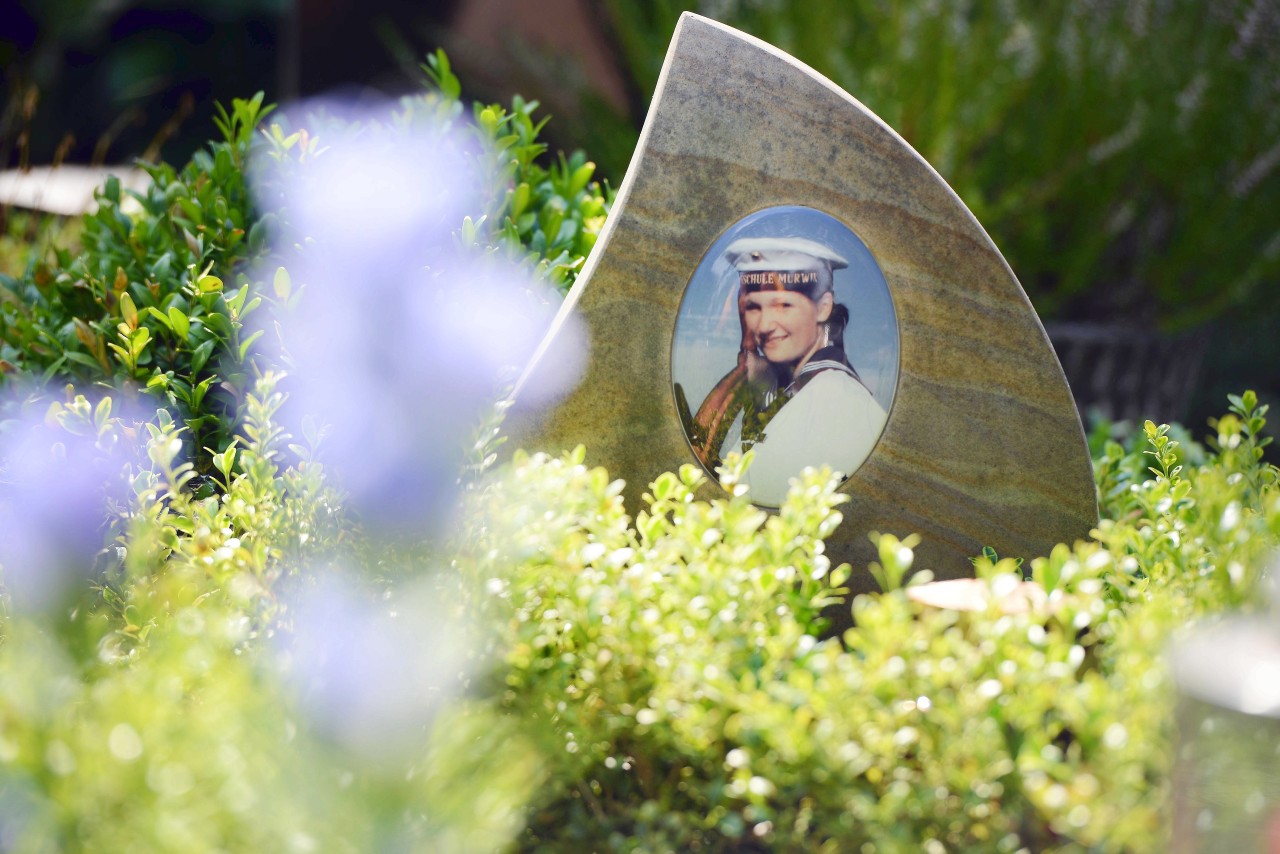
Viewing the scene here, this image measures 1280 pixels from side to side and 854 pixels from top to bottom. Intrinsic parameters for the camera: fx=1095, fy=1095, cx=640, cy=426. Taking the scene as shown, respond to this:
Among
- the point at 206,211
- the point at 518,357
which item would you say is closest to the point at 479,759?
the point at 518,357

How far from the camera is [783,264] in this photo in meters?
2.03

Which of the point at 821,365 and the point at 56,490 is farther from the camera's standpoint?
the point at 821,365

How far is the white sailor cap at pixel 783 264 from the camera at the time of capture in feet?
6.61

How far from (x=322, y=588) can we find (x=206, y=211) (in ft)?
3.95

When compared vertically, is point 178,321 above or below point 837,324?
below


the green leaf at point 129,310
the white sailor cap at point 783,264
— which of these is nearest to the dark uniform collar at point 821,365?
the white sailor cap at point 783,264

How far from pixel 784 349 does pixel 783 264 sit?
157mm

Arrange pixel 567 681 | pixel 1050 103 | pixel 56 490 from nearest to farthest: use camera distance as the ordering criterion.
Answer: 1. pixel 567 681
2. pixel 56 490
3. pixel 1050 103

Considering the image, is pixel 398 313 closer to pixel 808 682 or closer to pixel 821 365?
pixel 821 365

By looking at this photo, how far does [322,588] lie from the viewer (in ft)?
4.91

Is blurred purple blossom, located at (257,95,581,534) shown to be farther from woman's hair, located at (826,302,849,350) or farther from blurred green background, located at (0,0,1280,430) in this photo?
blurred green background, located at (0,0,1280,430)

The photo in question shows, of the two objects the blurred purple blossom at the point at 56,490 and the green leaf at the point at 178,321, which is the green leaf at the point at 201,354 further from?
the blurred purple blossom at the point at 56,490

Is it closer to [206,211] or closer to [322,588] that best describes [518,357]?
[322,588]

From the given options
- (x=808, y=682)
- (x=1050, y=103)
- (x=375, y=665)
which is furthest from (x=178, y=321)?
(x=1050, y=103)
